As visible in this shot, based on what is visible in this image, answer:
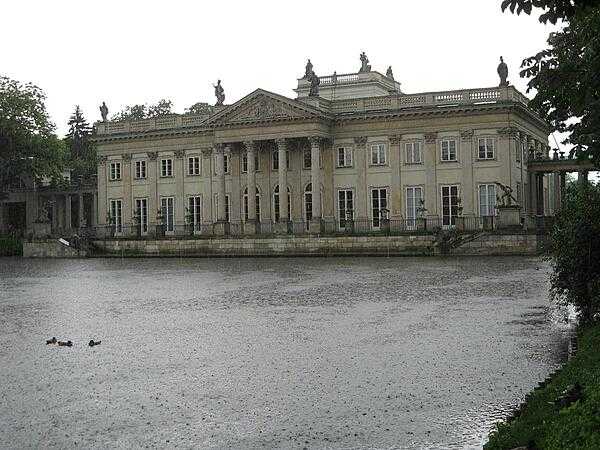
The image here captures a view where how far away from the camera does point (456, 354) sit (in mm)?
13125

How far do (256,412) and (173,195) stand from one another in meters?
56.2

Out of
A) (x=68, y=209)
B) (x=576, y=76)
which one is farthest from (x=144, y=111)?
(x=576, y=76)

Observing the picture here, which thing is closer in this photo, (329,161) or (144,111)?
(329,161)

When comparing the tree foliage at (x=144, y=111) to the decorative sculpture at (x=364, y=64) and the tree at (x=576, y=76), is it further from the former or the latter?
the tree at (x=576, y=76)

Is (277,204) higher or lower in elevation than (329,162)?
lower

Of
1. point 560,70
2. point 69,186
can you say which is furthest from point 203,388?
point 69,186

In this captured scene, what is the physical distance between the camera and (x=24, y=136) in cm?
6712

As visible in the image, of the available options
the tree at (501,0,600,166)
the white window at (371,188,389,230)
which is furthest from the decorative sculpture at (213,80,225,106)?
the tree at (501,0,600,166)

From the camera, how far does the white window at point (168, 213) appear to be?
65.1 metres

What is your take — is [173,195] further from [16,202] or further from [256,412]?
[256,412]

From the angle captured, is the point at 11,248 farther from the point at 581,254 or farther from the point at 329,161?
the point at 581,254

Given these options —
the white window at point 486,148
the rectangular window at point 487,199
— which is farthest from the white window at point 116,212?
the white window at point 486,148

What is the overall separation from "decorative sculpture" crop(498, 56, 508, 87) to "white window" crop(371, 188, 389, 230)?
10758 mm

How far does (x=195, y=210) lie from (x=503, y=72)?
999 inches
